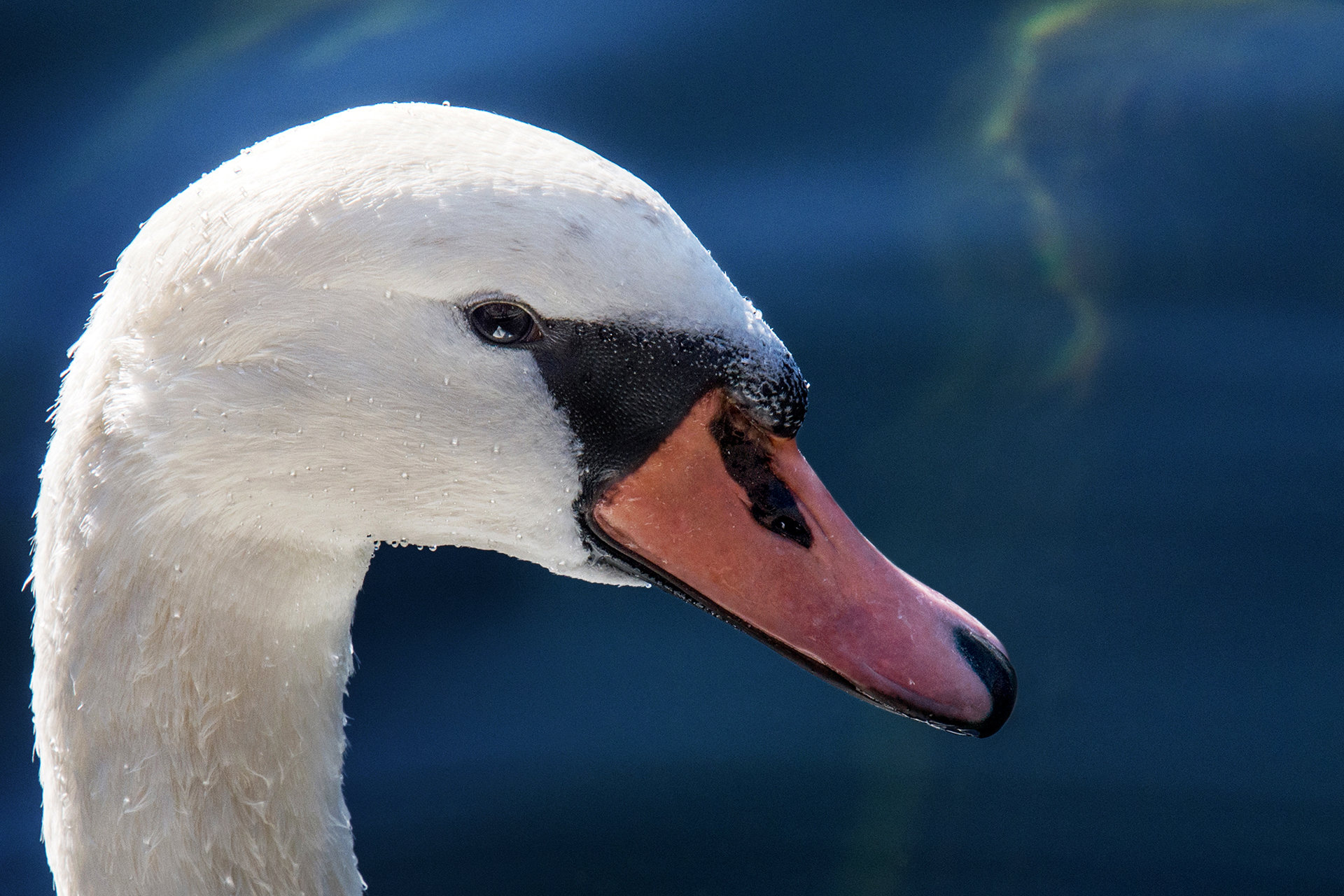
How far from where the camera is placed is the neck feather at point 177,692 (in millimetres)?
2326

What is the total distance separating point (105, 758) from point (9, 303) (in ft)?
Answer: 8.02

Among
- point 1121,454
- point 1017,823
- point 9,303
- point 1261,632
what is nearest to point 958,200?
point 1121,454

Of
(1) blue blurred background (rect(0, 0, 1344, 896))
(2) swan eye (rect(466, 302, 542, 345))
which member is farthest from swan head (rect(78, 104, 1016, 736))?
(1) blue blurred background (rect(0, 0, 1344, 896))

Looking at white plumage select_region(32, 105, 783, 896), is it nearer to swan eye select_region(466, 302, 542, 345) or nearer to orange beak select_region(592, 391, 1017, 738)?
swan eye select_region(466, 302, 542, 345)

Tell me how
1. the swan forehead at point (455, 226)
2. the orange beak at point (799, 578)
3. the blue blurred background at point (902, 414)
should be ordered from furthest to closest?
the blue blurred background at point (902, 414) < the orange beak at point (799, 578) < the swan forehead at point (455, 226)

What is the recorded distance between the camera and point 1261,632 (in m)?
3.97

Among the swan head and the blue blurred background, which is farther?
the blue blurred background

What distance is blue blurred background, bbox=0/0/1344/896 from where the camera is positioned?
3904mm

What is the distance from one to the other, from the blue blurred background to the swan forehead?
2110mm

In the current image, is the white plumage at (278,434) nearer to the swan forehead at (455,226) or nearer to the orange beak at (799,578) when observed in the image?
the swan forehead at (455,226)

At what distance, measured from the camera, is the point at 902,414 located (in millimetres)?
4352

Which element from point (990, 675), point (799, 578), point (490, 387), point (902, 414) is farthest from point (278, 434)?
point (902, 414)

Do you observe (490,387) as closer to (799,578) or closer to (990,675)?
(799,578)

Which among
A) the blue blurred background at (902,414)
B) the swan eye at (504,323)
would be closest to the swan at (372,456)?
the swan eye at (504,323)
